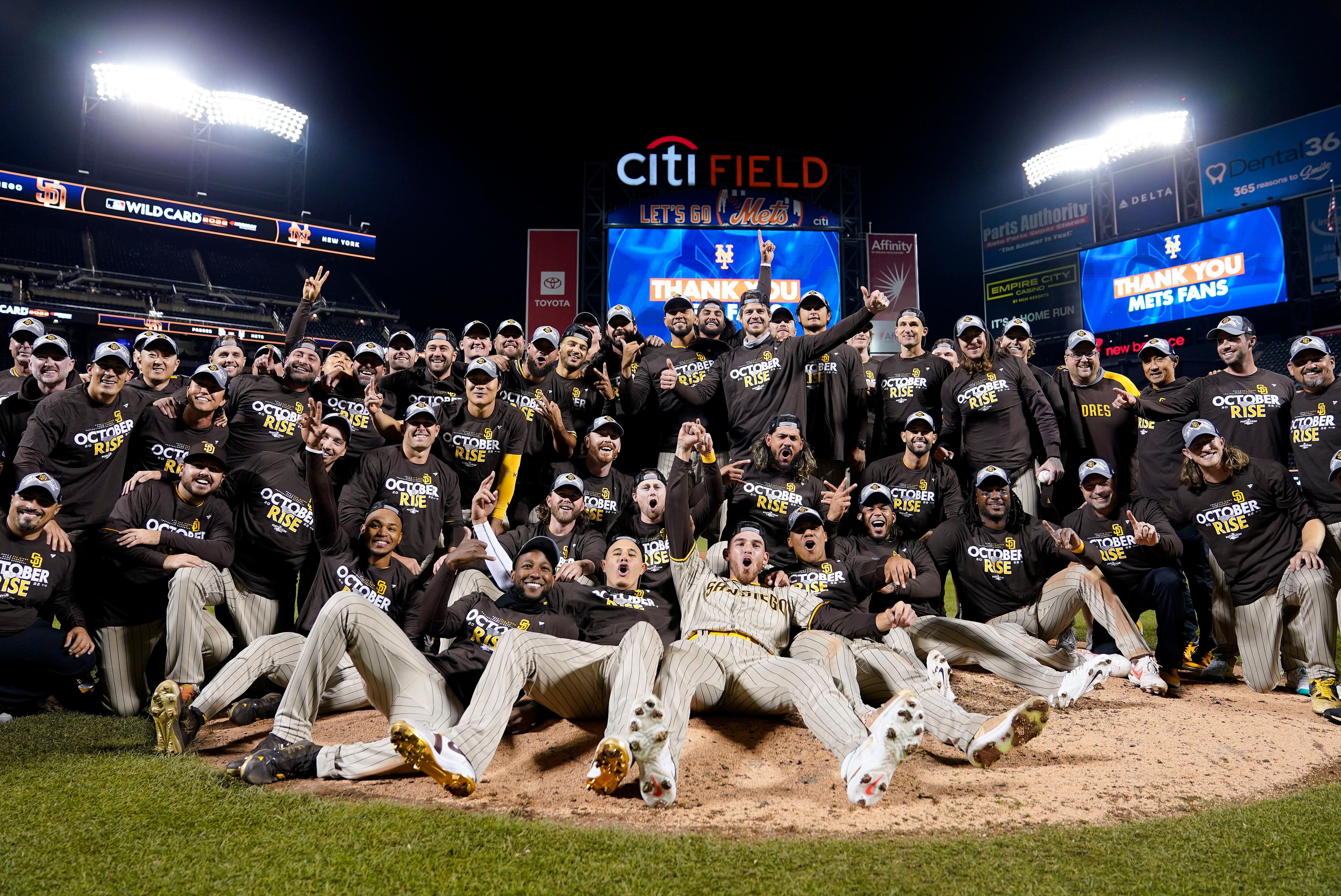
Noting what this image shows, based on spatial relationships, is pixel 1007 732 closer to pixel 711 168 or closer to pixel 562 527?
pixel 562 527

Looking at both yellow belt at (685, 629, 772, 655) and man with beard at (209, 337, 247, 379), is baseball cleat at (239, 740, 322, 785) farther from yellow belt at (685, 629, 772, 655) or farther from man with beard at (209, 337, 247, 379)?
man with beard at (209, 337, 247, 379)

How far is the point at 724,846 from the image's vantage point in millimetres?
3514

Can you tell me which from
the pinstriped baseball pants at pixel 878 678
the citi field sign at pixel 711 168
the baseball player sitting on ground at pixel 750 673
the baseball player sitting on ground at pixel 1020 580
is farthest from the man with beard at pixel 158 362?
the citi field sign at pixel 711 168

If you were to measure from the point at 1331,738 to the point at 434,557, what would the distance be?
19.6ft

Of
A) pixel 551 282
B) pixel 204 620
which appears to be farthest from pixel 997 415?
pixel 551 282

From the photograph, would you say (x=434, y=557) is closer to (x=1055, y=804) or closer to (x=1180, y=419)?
(x=1055, y=804)

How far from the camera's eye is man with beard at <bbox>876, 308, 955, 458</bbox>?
7602 millimetres

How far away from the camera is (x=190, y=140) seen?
32.8 metres

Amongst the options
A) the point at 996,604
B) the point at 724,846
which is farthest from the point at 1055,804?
the point at 996,604

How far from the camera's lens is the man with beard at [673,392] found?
7504mm

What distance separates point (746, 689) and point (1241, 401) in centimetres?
530

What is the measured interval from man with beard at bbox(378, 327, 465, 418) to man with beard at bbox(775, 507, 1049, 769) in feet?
11.7

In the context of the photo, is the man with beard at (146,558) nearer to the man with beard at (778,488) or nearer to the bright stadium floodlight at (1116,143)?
the man with beard at (778,488)

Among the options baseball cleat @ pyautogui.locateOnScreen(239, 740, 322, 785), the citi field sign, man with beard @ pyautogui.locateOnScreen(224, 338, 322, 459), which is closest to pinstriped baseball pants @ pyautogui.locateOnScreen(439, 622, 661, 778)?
baseball cleat @ pyautogui.locateOnScreen(239, 740, 322, 785)
